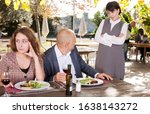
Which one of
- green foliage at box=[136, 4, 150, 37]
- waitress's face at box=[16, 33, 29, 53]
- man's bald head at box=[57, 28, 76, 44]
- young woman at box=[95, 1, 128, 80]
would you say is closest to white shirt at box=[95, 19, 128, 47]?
young woman at box=[95, 1, 128, 80]

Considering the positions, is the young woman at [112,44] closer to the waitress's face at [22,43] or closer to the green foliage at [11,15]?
the waitress's face at [22,43]

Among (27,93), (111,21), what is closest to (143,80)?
(111,21)

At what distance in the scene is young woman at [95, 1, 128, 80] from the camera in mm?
3811

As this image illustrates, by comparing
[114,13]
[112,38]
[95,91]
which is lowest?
[95,91]

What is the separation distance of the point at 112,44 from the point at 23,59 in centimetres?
144

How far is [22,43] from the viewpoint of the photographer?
276 centimetres

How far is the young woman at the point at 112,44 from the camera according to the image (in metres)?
3.81

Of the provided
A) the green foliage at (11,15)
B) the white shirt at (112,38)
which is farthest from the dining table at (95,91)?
the green foliage at (11,15)

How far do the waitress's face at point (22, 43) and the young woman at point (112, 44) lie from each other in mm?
1324

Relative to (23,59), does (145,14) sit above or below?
above

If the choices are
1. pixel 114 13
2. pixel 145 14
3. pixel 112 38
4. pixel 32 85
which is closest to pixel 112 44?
pixel 112 38

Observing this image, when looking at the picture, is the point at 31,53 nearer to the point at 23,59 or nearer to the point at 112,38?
the point at 23,59

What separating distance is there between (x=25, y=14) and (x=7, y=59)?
14.7 meters

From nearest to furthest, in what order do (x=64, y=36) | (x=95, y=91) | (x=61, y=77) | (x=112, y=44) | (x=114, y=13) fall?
(x=95, y=91) → (x=61, y=77) → (x=64, y=36) → (x=114, y=13) → (x=112, y=44)
